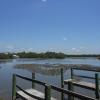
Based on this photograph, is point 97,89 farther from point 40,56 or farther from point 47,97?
point 40,56

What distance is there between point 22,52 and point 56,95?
172852mm

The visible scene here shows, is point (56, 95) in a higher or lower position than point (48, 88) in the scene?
lower

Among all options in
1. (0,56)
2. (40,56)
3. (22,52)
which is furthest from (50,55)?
(0,56)

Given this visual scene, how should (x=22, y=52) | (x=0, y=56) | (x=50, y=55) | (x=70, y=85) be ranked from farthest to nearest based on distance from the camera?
1. (x=22, y=52)
2. (x=50, y=55)
3. (x=0, y=56)
4. (x=70, y=85)

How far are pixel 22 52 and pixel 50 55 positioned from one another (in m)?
28.2

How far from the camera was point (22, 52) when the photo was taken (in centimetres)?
18600

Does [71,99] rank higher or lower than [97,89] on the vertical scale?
lower

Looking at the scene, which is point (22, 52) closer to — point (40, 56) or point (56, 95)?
point (40, 56)

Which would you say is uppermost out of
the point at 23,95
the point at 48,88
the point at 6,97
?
the point at 48,88

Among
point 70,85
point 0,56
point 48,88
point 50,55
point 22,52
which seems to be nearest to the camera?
point 48,88

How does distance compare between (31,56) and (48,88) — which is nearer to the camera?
(48,88)

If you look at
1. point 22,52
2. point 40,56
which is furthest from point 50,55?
point 22,52

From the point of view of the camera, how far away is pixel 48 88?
5.62 meters

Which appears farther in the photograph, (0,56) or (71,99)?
(0,56)
